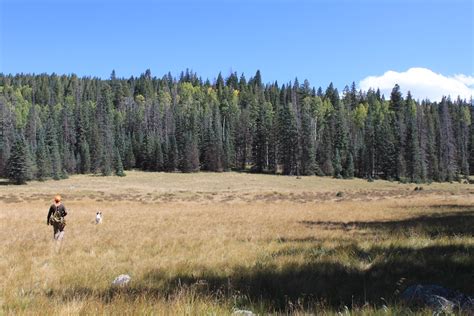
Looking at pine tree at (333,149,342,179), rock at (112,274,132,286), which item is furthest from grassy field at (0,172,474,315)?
pine tree at (333,149,342,179)

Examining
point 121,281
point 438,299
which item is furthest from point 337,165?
point 438,299

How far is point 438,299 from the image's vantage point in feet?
17.3

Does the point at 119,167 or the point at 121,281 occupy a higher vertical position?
Answer: the point at 119,167

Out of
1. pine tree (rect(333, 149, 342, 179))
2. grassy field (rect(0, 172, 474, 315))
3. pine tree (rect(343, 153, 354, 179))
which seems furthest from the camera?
pine tree (rect(333, 149, 342, 179))

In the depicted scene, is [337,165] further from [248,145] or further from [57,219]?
[57,219]

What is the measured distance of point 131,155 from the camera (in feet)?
413

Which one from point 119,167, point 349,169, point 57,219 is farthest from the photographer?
point 119,167

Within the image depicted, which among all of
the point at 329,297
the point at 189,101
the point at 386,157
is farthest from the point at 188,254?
the point at 189,101

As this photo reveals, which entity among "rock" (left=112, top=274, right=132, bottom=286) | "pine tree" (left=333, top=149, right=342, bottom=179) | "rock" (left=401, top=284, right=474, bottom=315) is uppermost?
"pine tree" (left=333, top=149, right=342, bottom=179)

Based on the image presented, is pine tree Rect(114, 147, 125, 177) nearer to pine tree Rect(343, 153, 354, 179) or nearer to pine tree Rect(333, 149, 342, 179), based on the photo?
pine tree Rect(333, 149, 342, 179)

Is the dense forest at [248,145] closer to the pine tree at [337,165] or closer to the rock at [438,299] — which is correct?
the pine tree at [337,165]

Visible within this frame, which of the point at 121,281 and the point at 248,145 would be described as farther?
the point at 248,145

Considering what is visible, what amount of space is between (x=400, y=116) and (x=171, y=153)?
212ft

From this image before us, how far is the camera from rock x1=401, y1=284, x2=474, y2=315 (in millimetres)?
4906
